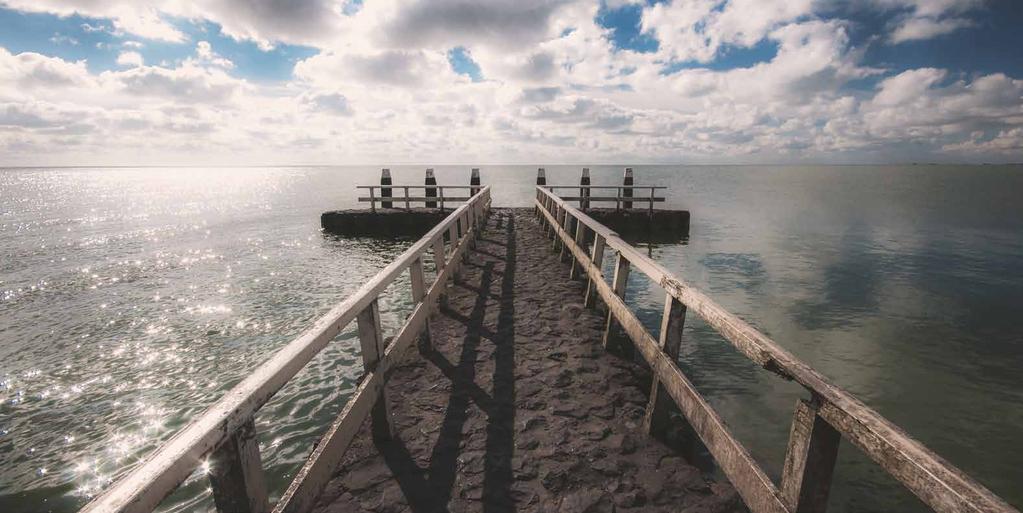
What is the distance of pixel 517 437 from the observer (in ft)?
11.7

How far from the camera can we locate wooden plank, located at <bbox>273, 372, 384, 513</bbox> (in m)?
2.24

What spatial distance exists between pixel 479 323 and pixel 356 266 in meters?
10.5

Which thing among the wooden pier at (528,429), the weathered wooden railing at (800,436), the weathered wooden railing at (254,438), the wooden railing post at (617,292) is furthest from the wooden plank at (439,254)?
the weathered wooden railing at (800,436)

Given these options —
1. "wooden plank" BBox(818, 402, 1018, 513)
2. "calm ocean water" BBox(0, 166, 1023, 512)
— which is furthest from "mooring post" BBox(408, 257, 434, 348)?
"wooden plank" BBox(818, 402, 1018, 513)

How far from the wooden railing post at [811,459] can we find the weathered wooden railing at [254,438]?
2248 mm

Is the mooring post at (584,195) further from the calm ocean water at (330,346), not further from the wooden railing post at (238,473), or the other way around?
the wooden railing post at (238,473)

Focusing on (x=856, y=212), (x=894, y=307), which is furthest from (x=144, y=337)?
(x=856, y=212)

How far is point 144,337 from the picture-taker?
29.1 feet

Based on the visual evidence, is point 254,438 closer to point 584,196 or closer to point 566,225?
point 566,225

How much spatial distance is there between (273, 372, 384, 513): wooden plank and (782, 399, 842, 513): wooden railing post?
2344 millimetres

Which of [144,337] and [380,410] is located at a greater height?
[380,410]

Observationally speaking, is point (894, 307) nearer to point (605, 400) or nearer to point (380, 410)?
point (605, 400)

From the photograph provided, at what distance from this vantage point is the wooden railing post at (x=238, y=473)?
166cm

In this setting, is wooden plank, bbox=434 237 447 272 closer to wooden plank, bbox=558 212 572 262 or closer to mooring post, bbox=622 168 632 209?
wooden plank, bbox=558 212 572 262
